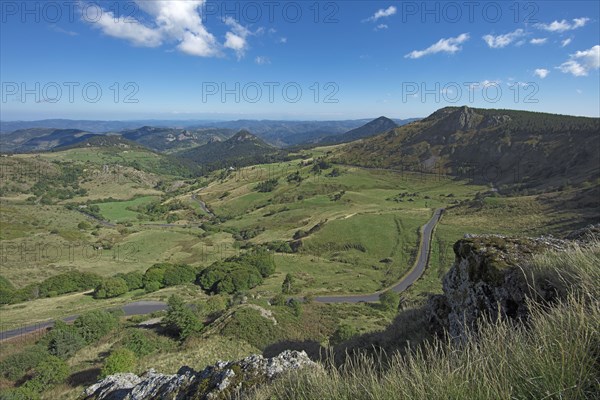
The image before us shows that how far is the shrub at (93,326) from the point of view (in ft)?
136

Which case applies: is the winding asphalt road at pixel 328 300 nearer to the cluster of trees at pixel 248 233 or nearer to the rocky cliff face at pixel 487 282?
the rocky cliff face at pixel 487 282

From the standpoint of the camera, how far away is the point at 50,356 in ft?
101

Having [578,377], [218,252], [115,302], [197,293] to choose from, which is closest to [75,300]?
[115,302]

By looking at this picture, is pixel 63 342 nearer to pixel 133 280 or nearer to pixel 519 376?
pixel 519 376

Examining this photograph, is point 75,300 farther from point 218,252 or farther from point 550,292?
point 550,292

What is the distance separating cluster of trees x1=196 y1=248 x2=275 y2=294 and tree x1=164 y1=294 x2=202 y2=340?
35.2 m

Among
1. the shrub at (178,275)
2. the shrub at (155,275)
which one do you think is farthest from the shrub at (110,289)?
the shrub at (178,275)

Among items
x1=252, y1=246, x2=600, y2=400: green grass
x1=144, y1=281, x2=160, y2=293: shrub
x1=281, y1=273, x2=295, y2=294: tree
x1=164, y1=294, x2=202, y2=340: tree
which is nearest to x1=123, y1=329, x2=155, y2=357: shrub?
x1=164, y1=294, x2=202, y2=340: tree

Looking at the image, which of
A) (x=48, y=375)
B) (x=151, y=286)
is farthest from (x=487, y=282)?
(x=151, y=286)

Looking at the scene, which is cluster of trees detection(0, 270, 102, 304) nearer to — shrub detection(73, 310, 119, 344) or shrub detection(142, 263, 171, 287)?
shrub detection(142, 263, 171, 287)

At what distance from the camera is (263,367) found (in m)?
7.00

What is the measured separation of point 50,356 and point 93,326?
1217 centimetres

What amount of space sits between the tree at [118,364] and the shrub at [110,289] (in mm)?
54186

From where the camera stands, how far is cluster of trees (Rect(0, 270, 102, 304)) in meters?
69.7
